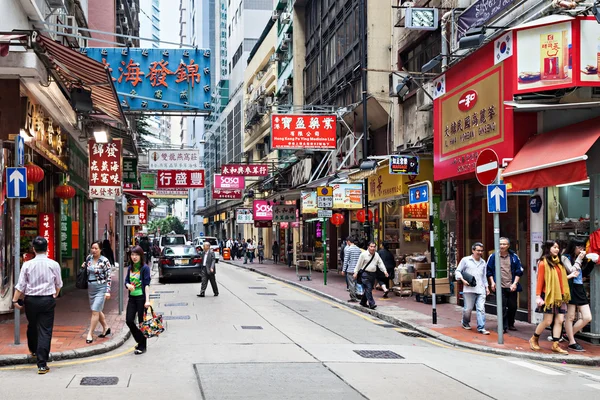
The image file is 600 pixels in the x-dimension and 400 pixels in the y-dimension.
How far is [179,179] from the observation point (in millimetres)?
27188

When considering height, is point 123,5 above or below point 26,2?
above

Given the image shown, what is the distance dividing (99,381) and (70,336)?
12.6 ft

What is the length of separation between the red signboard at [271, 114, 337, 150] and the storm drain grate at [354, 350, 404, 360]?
49.2ft

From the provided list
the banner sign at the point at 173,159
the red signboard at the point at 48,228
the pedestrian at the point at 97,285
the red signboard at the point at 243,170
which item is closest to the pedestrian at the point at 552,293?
the pedestrian at the point at 97,285

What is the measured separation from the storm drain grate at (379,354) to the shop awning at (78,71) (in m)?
6.58

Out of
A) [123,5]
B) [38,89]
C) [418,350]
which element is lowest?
[418,350]

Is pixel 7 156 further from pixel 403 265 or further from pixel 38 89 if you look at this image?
pixel 403 265

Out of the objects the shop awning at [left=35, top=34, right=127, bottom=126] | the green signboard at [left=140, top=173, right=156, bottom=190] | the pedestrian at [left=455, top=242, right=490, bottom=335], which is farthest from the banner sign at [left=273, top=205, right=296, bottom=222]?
the pedestrian at [left=455, top=242, right=490, bottom=335]

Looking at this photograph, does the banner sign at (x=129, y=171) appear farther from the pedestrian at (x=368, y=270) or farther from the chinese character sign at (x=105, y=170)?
the pedestrian at (x=368, y=270)

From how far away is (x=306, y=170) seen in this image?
129ft

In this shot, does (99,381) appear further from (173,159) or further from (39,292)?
(173,159)

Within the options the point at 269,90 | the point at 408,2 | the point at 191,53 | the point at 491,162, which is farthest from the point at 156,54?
the point at 269,90

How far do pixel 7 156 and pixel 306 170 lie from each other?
25524mm

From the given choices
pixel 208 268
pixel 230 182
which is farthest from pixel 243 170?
pixel 208 268
